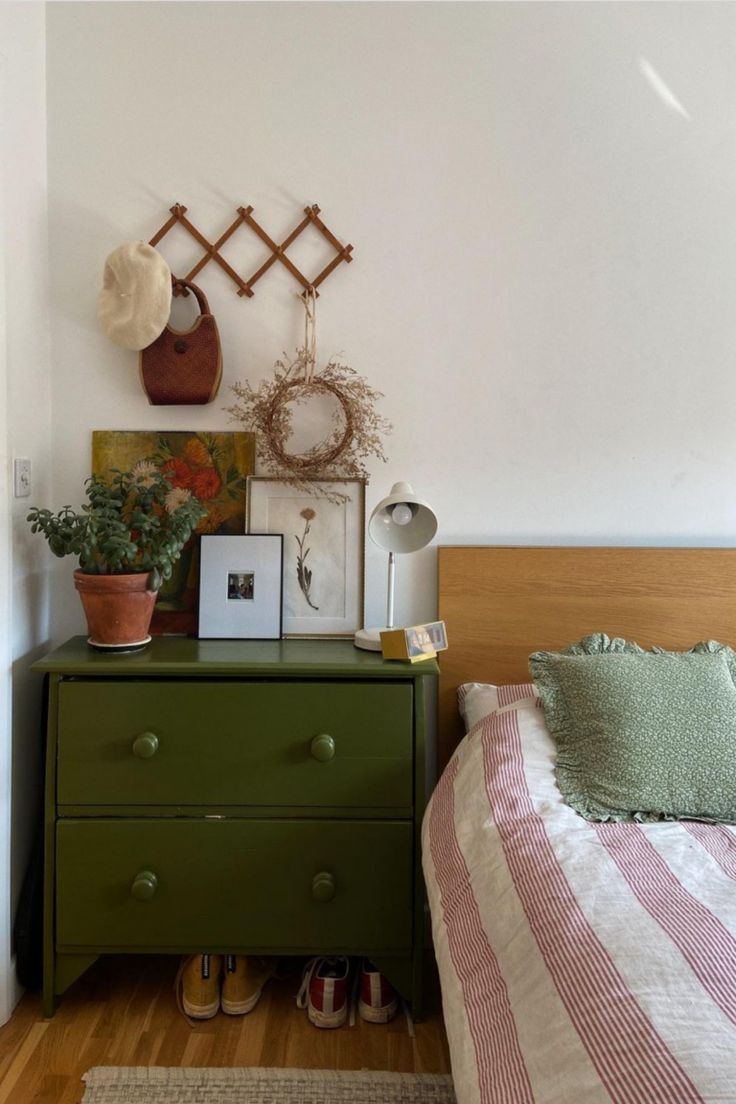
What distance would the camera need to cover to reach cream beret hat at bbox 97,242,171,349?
6.39 ft

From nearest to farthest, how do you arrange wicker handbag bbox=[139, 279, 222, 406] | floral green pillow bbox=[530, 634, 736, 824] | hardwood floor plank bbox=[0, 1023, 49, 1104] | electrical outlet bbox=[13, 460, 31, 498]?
floral green pillow bbox=[530, 634, 736, 824], hardwood floor plank bbox=[0, 1023, 49, 1104], electrical outlet bbox=[13, 460, 31, 498], wicker handbag bbox=[139, 279, 222, 406]

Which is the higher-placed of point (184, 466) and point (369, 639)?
point (184, 466)

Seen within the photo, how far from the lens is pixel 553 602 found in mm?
2098

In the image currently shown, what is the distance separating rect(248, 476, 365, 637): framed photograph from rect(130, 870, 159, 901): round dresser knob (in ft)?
2.26

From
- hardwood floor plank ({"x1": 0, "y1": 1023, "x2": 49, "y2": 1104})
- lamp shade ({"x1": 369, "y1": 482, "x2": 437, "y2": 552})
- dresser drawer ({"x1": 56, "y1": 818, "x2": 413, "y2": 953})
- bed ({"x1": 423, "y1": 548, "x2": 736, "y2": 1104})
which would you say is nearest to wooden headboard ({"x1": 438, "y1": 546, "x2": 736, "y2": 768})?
bed ({"x1": 423, "y1": 548, "x2": 736, "y2": 1104})

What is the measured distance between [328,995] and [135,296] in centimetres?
176

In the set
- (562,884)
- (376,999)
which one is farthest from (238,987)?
(562,884)

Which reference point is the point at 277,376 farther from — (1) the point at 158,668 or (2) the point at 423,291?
(1) the point at 158,668

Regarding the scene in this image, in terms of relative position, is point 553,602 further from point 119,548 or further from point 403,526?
point 119,548

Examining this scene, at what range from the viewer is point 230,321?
2.12m

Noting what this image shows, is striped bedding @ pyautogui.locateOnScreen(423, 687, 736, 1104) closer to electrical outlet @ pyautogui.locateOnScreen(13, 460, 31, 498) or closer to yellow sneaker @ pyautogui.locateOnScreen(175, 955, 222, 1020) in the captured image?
yellow sneaker @ pyautogui.locateOnScreen(175, 955, 222, 1020)

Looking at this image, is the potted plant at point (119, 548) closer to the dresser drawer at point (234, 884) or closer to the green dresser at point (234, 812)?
the green dresser at point (234, 812)

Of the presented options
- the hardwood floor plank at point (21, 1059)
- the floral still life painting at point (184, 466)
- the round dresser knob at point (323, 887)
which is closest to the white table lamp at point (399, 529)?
the floral still life painting at point (184, 466)

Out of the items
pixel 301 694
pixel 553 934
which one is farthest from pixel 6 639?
pixel 553 934
